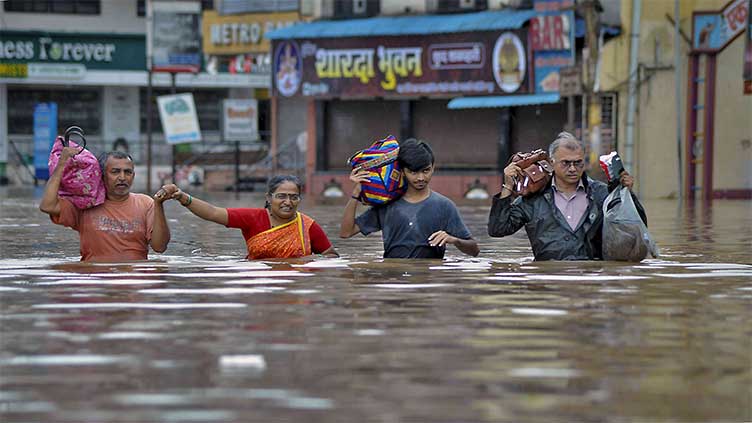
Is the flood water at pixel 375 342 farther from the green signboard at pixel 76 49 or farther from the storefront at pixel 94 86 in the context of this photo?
the green signboard at pixel 76 49

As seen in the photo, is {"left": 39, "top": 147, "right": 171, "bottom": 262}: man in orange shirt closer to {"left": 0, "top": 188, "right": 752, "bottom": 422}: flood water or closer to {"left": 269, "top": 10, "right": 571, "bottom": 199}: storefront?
{"left": 0, "top": 188, "right": 752, "bottom": 422}: flood water

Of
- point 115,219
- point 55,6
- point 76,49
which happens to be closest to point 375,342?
point 115,219

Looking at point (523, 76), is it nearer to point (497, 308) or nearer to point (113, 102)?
point (113, 102)

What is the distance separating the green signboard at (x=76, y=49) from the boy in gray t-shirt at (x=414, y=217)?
1600 inches

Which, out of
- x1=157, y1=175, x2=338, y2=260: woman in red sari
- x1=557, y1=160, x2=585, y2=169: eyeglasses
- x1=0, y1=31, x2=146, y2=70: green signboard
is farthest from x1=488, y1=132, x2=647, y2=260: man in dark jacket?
x1=0, y1=31, x2=146, y2=70: green signboard

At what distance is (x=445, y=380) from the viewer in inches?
175

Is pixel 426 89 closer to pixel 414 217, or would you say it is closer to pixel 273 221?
pixel 273 221

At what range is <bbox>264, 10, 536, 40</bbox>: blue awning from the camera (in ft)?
112

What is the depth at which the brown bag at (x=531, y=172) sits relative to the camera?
28.1 feet

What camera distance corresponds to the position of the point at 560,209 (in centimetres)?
862

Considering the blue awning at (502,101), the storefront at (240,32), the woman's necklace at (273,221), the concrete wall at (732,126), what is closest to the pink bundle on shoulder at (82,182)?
the woman's necklace at (273,221)

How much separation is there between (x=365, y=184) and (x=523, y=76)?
25738mm

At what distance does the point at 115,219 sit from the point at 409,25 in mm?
27249

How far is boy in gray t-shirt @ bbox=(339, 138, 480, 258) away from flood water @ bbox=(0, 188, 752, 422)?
0.69 feet
